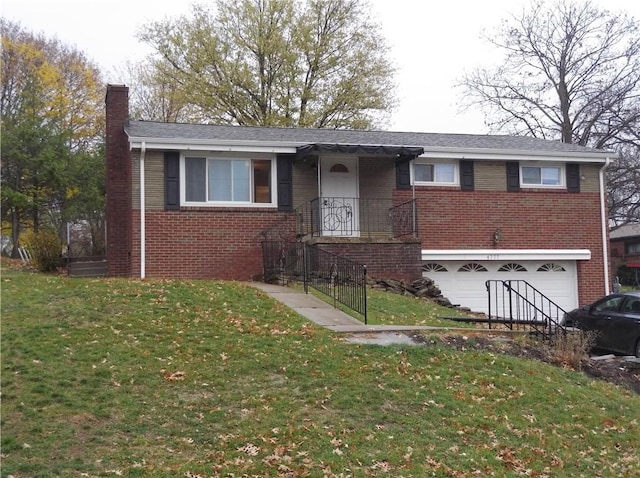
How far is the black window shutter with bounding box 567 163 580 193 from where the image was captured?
1997cm

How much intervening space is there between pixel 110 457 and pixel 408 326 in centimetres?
678

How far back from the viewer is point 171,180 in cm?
1725

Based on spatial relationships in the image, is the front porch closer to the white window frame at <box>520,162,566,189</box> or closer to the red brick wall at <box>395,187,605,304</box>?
the red brick wall at <box>395,187,605,304</box>

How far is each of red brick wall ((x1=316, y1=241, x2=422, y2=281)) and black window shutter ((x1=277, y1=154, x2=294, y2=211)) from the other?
→ 7.22 ft

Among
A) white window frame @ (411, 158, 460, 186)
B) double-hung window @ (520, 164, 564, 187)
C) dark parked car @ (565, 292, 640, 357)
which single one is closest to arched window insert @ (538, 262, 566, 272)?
double-hung window @ (520, 164, 564, 187)

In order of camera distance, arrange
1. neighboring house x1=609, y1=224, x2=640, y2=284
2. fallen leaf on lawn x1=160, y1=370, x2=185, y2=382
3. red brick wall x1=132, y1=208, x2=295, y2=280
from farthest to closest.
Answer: neighboring house x1=609, y1=224, x2=640, y2=284, red brick wall x1=132, y1=208, x2=295, y2=280, fallen leaf on lawn x1=160, y1=370, x2=185, y2=382

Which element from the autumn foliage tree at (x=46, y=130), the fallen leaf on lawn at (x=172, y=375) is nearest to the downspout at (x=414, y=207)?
the fallen leaf on lawn at (x=172, y=375)

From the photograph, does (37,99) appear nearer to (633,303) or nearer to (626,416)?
(633,303)

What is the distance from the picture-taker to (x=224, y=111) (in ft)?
115

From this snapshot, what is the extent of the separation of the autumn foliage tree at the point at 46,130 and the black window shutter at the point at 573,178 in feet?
56.0

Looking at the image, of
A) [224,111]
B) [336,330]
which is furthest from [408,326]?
[224,111]

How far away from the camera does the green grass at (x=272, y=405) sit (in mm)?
6000

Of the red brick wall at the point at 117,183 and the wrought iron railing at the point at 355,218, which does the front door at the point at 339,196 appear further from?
the red brick wall at the point at 117,183

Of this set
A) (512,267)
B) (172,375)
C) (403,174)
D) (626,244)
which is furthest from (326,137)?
(626,244)
